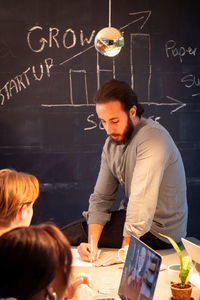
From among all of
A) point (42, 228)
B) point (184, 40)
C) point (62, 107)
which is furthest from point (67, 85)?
point (42, 228)

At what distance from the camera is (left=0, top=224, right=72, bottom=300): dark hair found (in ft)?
4.27

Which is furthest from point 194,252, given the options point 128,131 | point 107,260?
point 128,131

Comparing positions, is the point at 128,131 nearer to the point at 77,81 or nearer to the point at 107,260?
the point at 107,260

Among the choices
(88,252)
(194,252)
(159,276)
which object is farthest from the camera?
(88,252)

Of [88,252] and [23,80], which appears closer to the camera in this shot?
[88,252]

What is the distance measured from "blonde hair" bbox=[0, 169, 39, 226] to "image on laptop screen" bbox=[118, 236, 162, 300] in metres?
0.59

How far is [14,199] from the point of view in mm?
2402

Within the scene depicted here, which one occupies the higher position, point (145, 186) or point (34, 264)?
point (34, 264)

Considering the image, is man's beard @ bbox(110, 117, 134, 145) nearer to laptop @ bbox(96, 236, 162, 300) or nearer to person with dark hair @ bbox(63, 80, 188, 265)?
person with dark hair @ bbox(63, 80, 188, 265)

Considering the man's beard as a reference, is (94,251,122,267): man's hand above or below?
below

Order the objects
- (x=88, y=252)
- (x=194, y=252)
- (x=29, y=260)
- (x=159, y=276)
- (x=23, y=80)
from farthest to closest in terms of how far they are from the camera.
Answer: (x=23, y=80)
(x=88, y=252)
(x=159, y=276)
(x=194, y=252)
(x=29, y=260)

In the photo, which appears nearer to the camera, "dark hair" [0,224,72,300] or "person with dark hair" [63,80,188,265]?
"dark hair" [0,224,72,300]

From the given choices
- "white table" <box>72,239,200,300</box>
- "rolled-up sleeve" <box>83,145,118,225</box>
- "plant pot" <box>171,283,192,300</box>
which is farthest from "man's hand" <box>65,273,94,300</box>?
"rolled-up sleeve" <box>83,145,118,225</box>

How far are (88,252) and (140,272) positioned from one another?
3.48 feet
